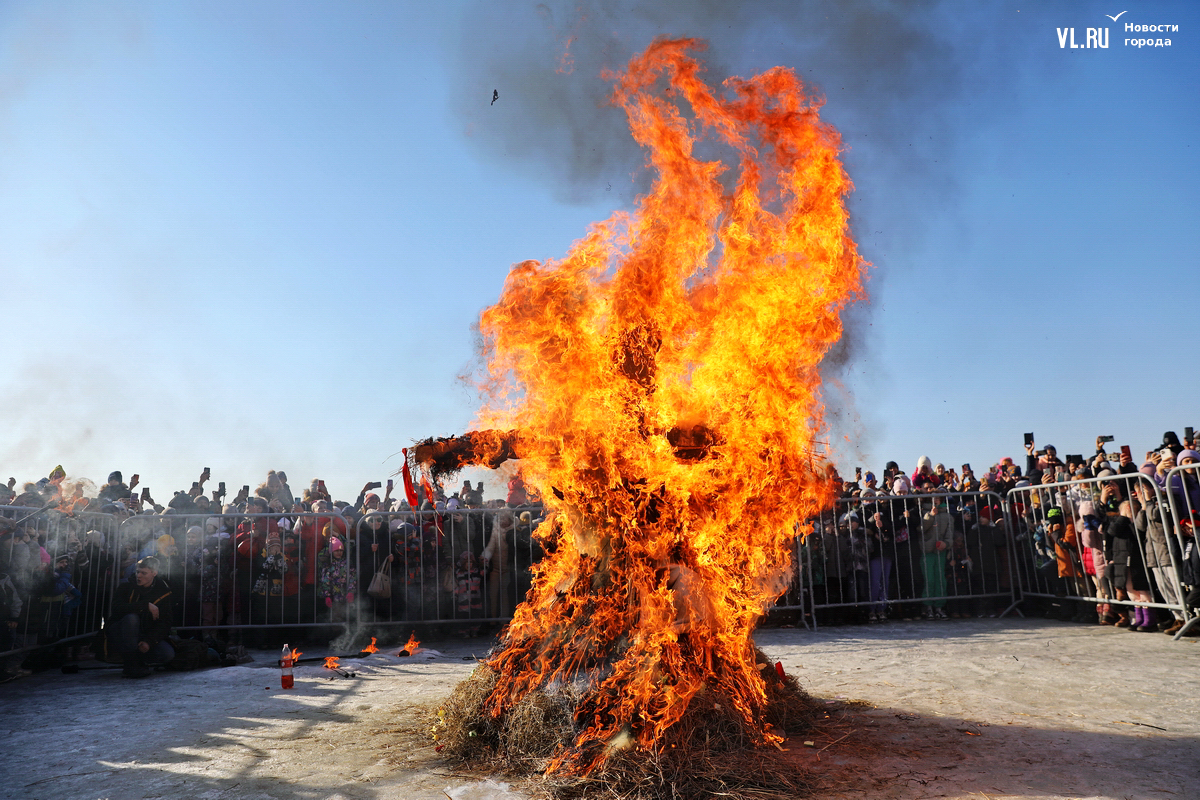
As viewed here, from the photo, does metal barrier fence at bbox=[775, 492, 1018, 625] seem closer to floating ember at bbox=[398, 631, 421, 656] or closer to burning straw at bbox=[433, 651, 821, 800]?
floating ember at bbox=[398, 631, 421, 656]

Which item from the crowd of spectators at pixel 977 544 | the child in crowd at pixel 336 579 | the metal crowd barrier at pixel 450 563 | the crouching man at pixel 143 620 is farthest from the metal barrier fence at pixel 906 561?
the crouching man at pixel 143 620

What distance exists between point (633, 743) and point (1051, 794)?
2500 millimetres

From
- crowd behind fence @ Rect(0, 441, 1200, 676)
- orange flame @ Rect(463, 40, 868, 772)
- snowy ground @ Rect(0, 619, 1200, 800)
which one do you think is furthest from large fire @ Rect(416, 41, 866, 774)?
crowd behind fence @ Rect(0, 441, 1200, 676)

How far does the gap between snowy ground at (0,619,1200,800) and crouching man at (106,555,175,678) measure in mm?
372

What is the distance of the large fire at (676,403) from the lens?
531cm

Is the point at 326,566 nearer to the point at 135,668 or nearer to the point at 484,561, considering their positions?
the point at 484,561

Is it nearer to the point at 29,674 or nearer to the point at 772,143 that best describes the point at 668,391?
the point at 772,143

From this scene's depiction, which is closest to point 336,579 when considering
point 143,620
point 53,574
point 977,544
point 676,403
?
point 143,620

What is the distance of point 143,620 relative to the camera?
31.6 ft

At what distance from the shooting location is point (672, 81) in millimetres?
6199

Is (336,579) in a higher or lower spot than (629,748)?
Result: higher

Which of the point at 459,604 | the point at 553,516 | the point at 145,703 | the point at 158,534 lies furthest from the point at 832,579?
the point at 158,534

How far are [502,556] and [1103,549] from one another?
910 cm

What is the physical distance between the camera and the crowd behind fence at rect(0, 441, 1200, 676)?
959 cm
